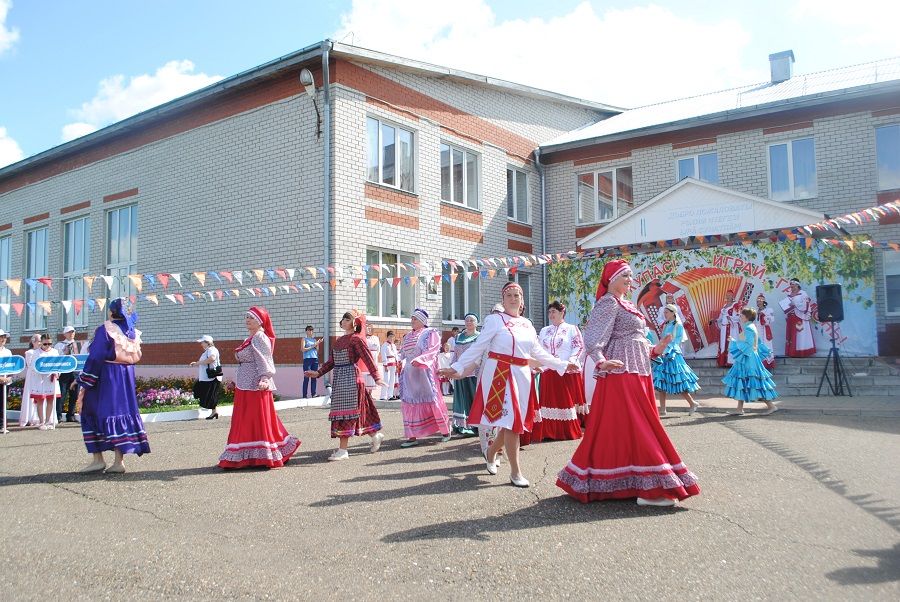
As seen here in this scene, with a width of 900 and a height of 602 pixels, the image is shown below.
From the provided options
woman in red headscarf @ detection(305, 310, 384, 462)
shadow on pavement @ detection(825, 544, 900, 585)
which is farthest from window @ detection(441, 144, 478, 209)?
shadow on pavement @ detection(825, 544, 900, 585)

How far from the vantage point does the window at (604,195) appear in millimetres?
22219

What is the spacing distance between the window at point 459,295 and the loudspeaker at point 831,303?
331 inches

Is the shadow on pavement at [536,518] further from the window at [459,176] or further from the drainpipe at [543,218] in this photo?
the drainpipe at [543,218]

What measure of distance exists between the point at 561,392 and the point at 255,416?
4.02 m

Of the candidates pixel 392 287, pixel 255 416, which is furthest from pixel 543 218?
pixel 255 416

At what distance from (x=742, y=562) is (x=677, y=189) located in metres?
13.6

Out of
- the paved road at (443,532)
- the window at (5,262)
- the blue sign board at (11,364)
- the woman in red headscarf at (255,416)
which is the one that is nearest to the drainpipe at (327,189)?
the blue sign board at (11,364)

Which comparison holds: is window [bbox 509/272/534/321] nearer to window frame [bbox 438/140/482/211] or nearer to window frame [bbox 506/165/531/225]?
window frame [bbox 506/165/531/225]

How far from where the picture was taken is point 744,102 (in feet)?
68.4

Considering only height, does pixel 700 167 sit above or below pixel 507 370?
above

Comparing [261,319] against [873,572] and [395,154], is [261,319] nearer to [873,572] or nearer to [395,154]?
[873,572]

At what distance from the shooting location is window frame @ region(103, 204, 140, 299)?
20.4 meters

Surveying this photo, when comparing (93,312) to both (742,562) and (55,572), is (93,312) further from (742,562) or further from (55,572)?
(742,562)

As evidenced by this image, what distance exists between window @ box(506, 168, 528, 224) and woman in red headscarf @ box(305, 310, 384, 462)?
13.8 meters
